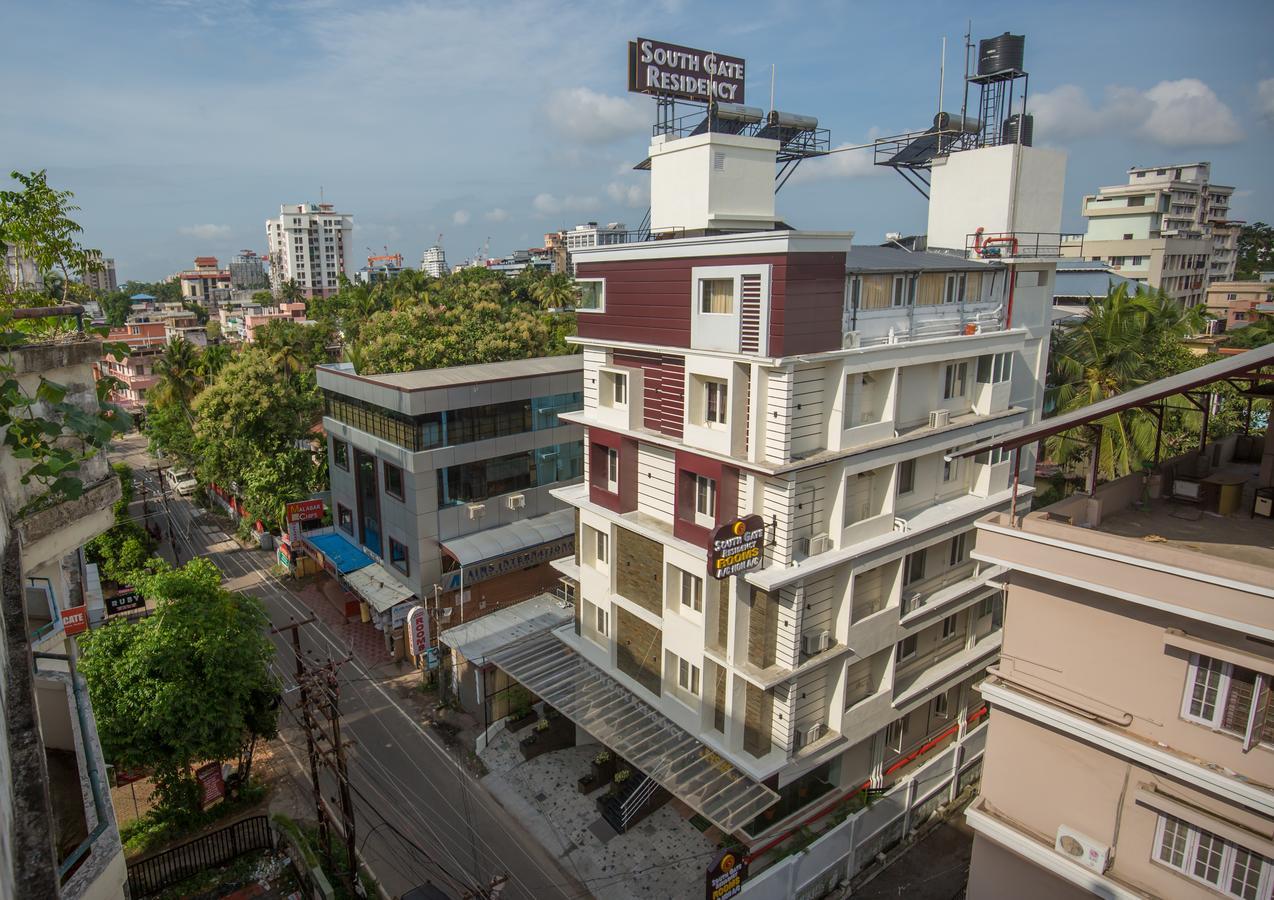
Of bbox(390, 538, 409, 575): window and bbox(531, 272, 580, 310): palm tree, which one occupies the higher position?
bbox(531, 272, 580, 310): palm tree

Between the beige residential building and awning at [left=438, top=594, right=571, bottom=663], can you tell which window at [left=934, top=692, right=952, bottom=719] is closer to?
the beige residential building

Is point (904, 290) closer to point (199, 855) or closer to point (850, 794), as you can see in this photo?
point (850, 794)

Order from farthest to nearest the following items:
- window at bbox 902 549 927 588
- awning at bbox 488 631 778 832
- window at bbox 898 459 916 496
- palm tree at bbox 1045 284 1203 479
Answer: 1. palm tree at bbox 1045 284 1203 479
2. window at bbox 902 549 927 588
3. window at bbox 898 459 916 496
4. awning at bbox 488 631 778 832

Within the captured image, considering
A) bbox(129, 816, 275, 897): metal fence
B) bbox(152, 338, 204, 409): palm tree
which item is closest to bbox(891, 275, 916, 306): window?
bbox(129, 816, 275, 897): metal fence

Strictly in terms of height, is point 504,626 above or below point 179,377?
below

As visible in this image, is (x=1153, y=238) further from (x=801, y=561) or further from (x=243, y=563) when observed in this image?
(x=243, y=563)

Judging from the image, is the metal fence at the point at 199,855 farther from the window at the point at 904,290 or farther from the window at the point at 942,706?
the window at the point at 904,290

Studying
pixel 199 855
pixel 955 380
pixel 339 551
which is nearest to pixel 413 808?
pixel 199 855
